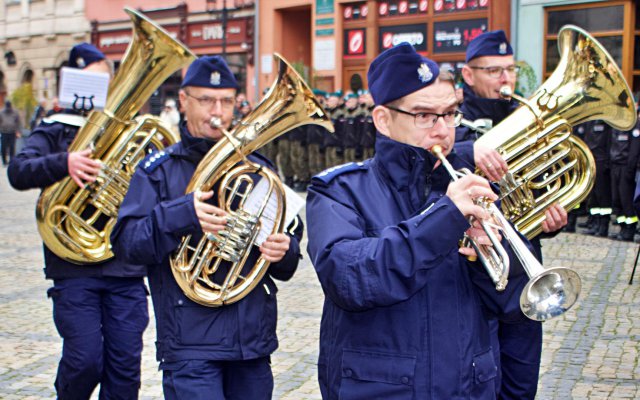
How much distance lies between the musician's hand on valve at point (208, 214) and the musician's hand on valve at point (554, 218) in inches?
59.3

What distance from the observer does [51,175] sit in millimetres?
4562

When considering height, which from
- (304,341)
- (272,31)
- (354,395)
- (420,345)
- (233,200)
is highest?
(272,31)

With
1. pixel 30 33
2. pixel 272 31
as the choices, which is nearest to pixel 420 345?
pixel 272 31

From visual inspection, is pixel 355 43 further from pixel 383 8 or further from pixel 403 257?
pixel 403 257

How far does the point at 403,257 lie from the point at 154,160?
5.59 ft

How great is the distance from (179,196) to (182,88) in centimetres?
52

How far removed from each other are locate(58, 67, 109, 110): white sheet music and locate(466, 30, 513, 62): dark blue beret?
192 centimetres

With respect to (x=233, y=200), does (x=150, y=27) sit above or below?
above

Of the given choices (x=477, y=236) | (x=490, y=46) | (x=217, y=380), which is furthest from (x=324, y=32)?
(x=477, y=236)

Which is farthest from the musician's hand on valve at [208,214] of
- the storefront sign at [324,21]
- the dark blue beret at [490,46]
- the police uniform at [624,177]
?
the storefront sign at [324,21]

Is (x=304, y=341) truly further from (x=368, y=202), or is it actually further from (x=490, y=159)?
(x=368, y=202)

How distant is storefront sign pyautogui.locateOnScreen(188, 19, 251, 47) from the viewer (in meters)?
26.2

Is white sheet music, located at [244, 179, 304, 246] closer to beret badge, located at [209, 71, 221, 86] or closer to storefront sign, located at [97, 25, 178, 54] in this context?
beret badge, located at [209, 71, 221, 86]

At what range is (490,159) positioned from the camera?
360cm
